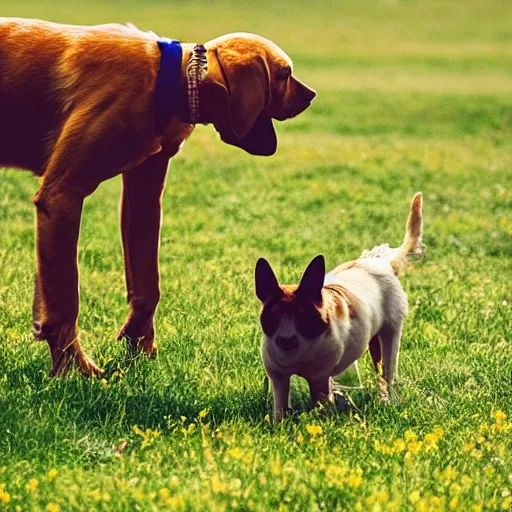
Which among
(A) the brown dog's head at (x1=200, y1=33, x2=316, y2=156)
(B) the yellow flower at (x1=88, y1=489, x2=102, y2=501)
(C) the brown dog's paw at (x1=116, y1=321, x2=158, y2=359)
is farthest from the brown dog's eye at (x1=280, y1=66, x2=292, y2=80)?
(B) the yellow flower at (x1=88, y1=489, x2=102, y2=501)

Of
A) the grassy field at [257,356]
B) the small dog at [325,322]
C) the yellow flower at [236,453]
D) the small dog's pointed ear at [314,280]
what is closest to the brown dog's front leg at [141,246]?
the grassy field at [257,356]

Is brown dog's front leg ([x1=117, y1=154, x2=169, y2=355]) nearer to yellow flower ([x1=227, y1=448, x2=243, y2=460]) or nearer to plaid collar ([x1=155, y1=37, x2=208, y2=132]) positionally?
plaid collar ([x1=155, y1=37, x2=208, y2=132])

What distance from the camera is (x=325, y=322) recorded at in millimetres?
5012

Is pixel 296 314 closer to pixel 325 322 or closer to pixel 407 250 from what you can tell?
pixel 325 322

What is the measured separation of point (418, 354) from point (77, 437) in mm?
2434

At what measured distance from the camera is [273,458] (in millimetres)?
4590

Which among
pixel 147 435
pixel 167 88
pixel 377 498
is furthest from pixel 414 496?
pixel 167 88

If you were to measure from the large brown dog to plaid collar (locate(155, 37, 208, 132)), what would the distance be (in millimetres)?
24

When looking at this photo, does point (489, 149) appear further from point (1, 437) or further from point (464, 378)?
point (1, 437)

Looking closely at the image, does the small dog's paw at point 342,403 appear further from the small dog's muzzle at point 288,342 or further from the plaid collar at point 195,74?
the plaid collar at point 195,74

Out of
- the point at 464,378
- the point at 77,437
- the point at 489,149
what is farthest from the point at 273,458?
the point at 489,149

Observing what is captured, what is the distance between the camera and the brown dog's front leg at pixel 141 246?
6305mm

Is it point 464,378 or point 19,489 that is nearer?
point 19,489

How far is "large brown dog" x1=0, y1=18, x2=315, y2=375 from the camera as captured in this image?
549 centimetres
